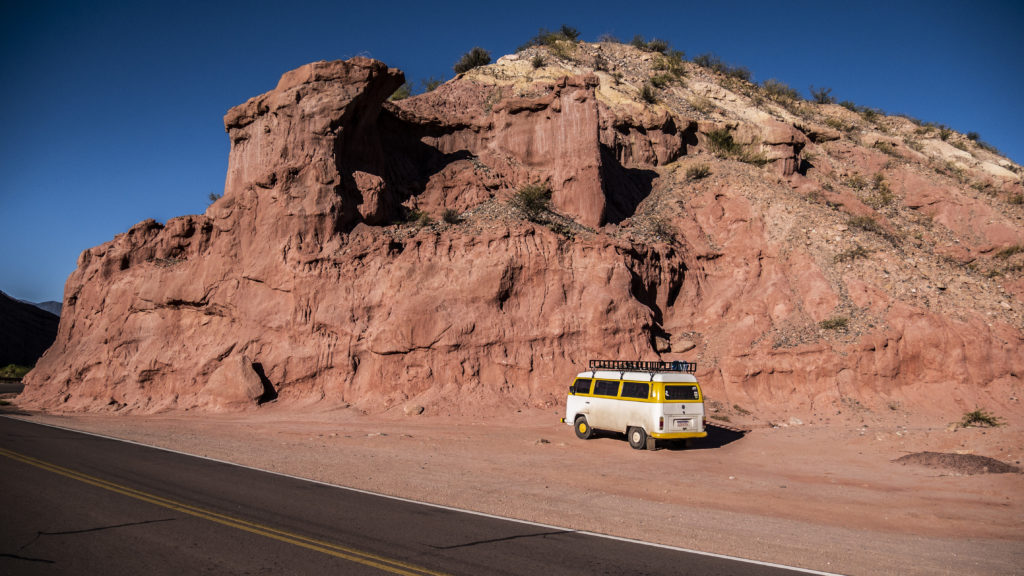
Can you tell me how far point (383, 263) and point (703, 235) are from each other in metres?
16.4

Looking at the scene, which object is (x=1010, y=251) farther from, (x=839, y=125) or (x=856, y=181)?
(x=839, y=125)

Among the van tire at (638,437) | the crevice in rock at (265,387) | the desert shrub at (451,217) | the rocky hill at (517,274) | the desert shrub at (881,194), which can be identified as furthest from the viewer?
the desert shrub at (881,194)

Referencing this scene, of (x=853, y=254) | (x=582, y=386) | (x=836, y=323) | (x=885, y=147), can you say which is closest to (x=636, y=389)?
(x=582, y=386)

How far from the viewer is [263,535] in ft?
22.8

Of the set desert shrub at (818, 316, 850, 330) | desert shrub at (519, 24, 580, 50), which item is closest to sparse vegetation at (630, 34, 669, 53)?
desert shrub at (519, 24, 580, 50)

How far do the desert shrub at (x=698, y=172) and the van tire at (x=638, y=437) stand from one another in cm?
2133

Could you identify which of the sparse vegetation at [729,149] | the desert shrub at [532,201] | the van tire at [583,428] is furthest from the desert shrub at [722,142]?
the van tire at [583,428]

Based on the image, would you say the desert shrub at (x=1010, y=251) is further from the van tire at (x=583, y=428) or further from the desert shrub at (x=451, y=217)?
the desert shrub at (x=451, y=217)

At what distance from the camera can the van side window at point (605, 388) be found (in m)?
16.5

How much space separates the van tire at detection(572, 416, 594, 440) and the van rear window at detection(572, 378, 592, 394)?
77 cm

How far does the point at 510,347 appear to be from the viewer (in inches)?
921

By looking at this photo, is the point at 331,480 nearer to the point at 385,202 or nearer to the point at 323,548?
the point at 323,548

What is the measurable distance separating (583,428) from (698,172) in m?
21.0

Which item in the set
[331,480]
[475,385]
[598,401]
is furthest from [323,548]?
[475,385]
